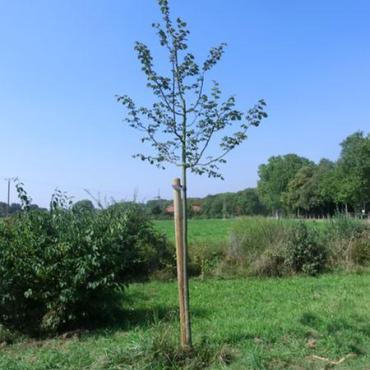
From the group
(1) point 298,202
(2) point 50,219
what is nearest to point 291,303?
(2) point 50,219

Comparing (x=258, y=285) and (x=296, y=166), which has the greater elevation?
(x=296, y=166)

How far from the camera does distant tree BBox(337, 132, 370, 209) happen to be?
2411 inches

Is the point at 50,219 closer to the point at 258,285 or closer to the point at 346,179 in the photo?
the point at 258,285

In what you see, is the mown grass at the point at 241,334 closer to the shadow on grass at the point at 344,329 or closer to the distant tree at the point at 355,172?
the shadow on grass at the point at 344,329

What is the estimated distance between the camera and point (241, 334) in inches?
235

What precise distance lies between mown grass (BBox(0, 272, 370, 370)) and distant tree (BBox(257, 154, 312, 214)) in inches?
3117

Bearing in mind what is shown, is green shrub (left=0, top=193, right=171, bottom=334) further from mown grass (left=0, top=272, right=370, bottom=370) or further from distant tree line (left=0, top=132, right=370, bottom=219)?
distant tree line (left=0, top=132, right=370, bottom=219)

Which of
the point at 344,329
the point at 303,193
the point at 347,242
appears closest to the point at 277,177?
the point at 303,193

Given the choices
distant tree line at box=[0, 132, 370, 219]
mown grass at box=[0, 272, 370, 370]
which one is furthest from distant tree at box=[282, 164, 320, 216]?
mown grass at box=[0, 272, 370, 370]

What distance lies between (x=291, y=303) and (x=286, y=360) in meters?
3.22

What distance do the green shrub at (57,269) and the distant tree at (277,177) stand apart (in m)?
81.5

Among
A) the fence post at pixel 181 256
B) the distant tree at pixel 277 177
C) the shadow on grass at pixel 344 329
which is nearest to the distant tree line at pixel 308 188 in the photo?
the distant tree at pixel 277 177

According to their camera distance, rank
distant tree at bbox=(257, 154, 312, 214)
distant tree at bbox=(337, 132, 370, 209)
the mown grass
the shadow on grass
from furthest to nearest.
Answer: distant tree at bbox=(257, 154, 312, 214) < distant tree at bbox=(337, 132, 370, 209) < the shadow on grass < the mown grass

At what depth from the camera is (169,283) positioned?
38.4 ft
